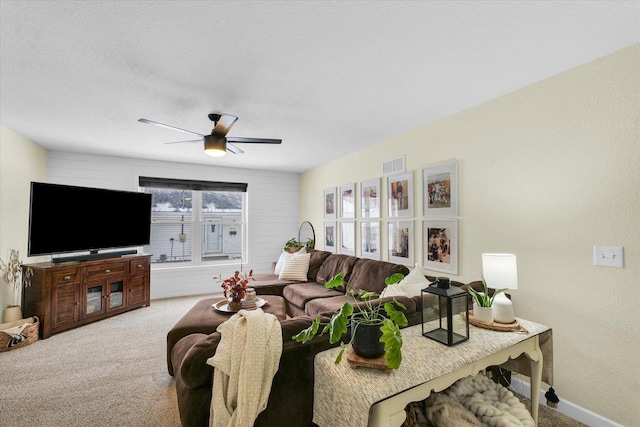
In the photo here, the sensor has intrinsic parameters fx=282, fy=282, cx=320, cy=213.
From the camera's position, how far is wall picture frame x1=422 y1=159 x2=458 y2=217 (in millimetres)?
2872

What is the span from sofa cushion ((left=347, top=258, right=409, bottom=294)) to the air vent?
1179 millimetres

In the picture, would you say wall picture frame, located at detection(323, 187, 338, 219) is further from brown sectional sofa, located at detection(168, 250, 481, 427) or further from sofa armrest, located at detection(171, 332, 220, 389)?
sofa armrest, located at detection(171, 332, 220, 389)

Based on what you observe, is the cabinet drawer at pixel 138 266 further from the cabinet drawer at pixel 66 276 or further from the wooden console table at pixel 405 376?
the wooden console table at pixel 405 376

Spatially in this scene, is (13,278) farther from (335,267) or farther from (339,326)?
(339,326)

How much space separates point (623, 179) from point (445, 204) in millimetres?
1314

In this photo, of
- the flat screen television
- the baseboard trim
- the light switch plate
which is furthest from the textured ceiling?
the baseboard trim

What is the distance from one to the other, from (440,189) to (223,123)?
230 centimetres

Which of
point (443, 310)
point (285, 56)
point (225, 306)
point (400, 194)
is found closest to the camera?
point (443, 310)

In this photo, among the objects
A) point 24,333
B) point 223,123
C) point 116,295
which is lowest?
point 24,333

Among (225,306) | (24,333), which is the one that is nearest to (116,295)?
(24,333)

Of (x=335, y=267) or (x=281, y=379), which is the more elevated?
(x=335, y=267)

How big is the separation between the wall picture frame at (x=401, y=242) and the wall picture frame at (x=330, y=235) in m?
1.36

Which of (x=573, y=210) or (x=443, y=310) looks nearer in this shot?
(x=443, y=310)

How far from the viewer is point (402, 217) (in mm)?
3465
